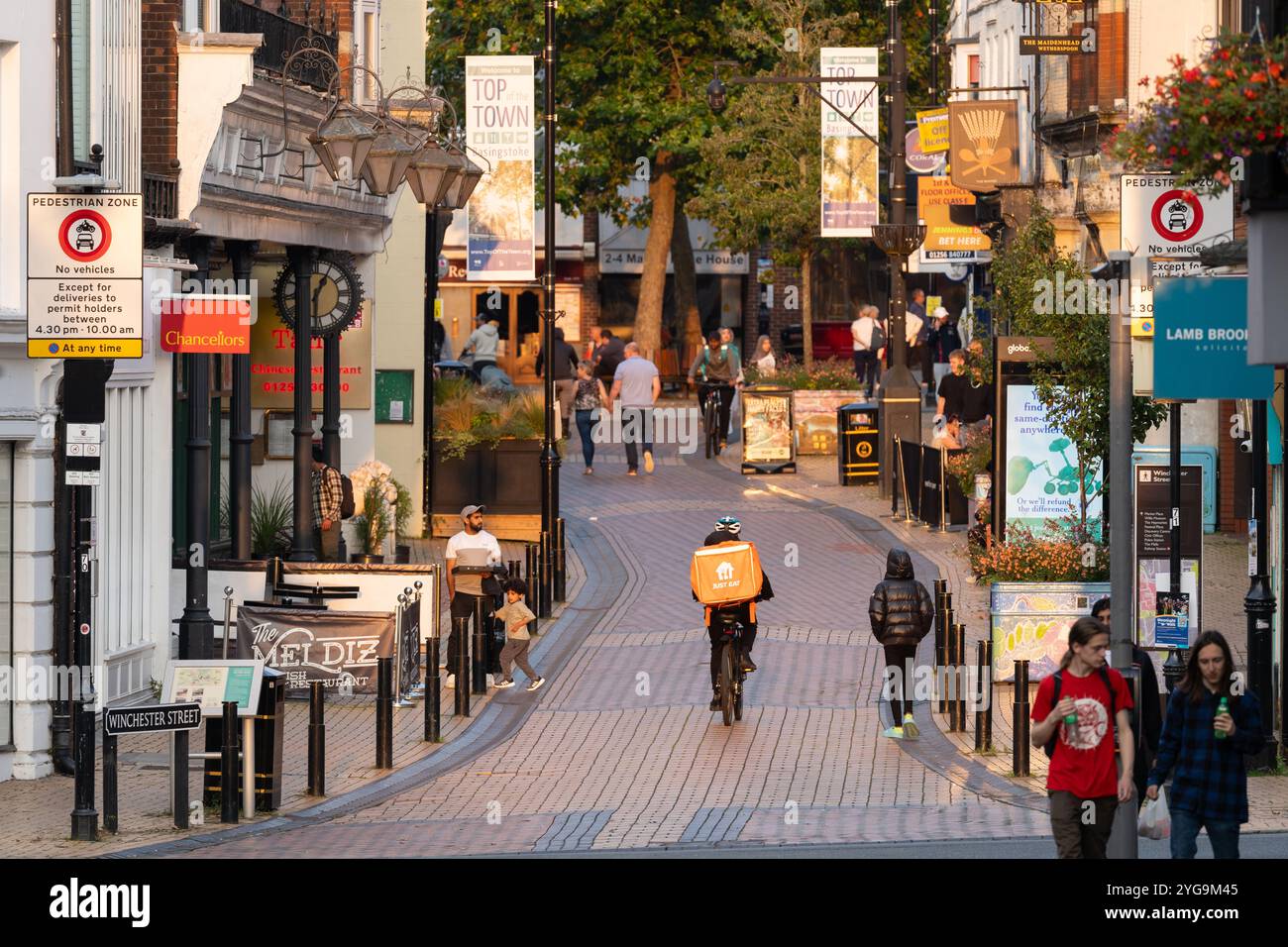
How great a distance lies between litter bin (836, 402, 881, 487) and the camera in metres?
30.5

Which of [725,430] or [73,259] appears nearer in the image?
[73,259]

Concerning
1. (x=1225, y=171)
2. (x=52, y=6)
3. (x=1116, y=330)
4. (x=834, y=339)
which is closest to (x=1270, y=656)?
(x=1116, y=330)

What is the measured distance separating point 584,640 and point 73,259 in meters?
8.44

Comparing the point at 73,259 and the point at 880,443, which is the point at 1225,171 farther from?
the point at 880,443

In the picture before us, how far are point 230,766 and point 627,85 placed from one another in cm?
3442

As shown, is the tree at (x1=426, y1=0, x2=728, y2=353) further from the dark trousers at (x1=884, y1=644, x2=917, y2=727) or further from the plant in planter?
the plant in planter

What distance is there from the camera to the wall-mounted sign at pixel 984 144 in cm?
3019

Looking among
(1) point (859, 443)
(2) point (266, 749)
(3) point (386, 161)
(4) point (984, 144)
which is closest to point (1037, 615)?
(2) point (266, 749)

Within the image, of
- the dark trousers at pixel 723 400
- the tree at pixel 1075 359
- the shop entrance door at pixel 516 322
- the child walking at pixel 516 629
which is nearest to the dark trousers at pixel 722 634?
the child walking at pixel 516 629

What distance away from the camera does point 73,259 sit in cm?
1379

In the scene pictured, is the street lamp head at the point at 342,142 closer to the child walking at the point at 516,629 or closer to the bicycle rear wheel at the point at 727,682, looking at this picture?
the child walking at the point at 516,629

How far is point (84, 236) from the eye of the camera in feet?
45.3

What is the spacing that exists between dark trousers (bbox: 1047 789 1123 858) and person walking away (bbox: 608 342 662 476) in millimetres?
21810

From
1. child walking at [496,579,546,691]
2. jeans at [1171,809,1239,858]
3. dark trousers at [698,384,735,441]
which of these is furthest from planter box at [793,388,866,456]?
jeans at [1171,809,1239,858]
